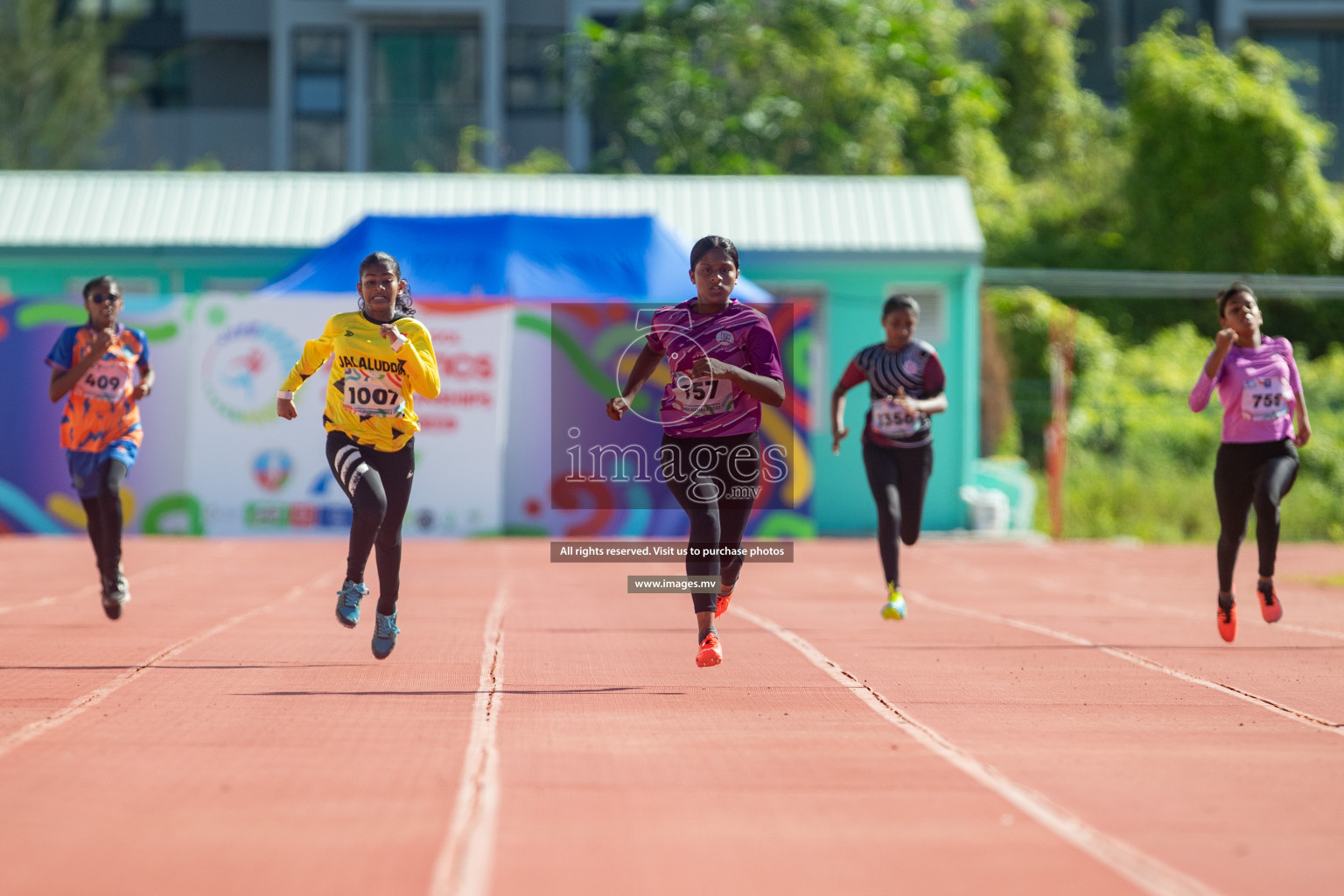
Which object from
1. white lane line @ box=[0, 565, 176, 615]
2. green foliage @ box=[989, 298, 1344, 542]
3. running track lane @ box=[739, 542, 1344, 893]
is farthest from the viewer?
green foliage @ box=[989, 298, 1344, 542]

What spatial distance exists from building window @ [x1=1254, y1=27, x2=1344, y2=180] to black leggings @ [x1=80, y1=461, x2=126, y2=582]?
126 feet

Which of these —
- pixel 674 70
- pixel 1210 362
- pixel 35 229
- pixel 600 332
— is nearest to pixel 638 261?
pixel 600 332

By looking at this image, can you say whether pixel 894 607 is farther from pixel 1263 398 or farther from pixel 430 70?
pixel 430 70

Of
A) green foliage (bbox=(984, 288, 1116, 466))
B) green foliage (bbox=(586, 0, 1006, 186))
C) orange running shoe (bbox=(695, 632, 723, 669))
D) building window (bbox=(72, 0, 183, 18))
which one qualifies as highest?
building window (bbox=(72, 0, 183, 18))

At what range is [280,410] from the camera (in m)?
7.92

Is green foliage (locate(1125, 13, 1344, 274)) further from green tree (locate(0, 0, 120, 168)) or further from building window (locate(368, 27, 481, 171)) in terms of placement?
green tree (locate(0, 0, 120, 168))

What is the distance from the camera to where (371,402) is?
7.91 meters

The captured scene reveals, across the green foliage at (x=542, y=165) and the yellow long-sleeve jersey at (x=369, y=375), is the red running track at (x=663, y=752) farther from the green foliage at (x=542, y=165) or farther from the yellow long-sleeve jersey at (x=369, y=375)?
the green foliage at (x=542, y=165)

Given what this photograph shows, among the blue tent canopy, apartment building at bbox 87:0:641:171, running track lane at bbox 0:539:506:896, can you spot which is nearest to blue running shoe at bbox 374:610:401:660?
running track lane at bbox 0:539:506:896

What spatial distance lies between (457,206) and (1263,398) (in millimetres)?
16139

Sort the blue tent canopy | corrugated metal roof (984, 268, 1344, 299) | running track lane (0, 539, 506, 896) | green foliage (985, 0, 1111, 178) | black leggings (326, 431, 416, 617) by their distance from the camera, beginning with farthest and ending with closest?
1. green foliage (985, 0, 1111, 178)
2. corrugated metal roof (984, 268, 1344, 299)
3. the blue tent canopy
4. black leggings (326, 431, 416, 617)
5. running track lane (0, 539, 506, 896)

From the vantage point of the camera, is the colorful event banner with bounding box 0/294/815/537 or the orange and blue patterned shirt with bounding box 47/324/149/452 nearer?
the orange and blue patterned shirt with bounding box 47/324/149/452

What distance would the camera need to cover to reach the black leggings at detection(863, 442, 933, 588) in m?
10.3

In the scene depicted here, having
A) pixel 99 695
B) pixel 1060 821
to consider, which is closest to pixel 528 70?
pixel 99 695
